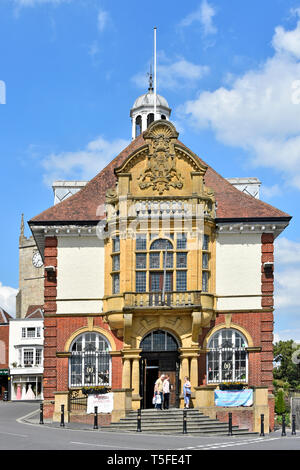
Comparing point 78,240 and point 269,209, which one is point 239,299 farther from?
point 78,240

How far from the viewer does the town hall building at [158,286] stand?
116 feet

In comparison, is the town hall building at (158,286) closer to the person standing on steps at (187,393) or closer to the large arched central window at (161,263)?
Result: the large arched central window at (161,263)

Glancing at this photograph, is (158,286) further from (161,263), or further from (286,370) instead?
(286,370)

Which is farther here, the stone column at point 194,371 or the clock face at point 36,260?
the clock face at point 36,260

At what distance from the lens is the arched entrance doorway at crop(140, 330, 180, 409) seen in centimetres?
3584

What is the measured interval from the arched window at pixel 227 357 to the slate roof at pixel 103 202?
5316 mm

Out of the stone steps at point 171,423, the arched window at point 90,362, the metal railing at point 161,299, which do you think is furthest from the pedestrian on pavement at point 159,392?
the metal railing at point 161,299

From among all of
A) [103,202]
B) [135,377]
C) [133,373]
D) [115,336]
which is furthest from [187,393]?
[103,202]

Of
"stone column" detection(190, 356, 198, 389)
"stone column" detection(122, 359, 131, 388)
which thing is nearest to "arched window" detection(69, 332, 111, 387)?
"stone column" detection(122, 359, 131, 388)

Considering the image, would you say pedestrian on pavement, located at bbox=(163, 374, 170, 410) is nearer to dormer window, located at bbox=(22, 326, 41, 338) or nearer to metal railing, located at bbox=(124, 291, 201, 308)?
metal railing, located at bbox=(124, 291, 201, 308)

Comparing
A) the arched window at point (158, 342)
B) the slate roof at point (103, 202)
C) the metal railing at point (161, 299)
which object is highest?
the slate roof at point (103, 202)

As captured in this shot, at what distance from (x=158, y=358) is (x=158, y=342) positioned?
72cm

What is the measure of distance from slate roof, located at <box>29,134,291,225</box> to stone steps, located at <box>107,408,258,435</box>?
8.92 metres

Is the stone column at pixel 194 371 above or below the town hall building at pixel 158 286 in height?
below
